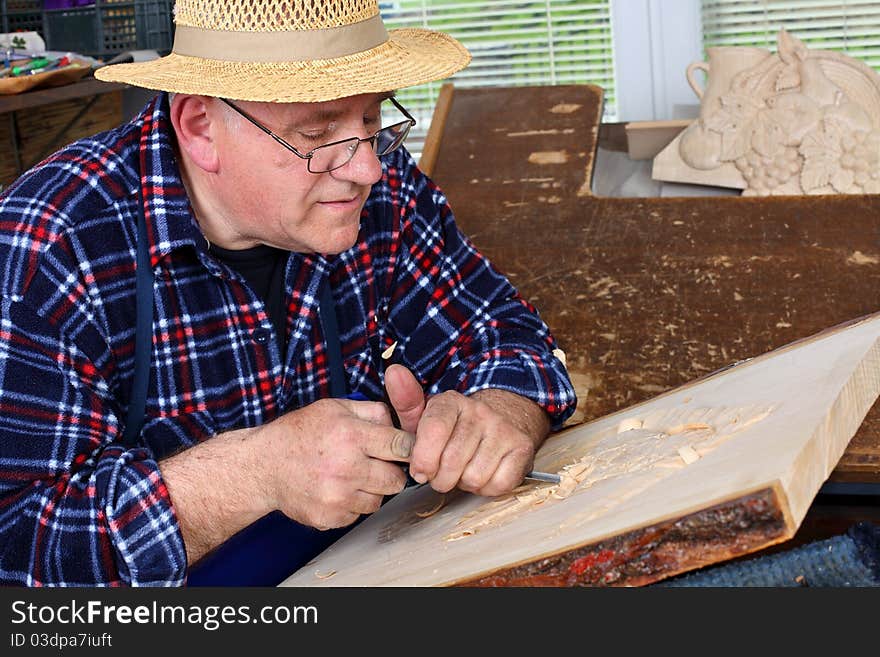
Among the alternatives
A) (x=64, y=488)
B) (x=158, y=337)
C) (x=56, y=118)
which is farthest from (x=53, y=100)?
(x=64, y=488)

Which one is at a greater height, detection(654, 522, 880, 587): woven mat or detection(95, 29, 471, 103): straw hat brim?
detection(95, 29, 471, 103): straw hat brim

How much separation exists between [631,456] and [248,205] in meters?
0.66

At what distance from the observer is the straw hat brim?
1.41 m

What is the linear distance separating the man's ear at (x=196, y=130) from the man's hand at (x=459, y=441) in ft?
1.34

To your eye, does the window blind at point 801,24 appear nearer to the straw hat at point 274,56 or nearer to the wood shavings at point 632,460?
the straw hat at point 274,56

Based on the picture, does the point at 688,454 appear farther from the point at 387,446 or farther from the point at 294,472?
the point at 294,472

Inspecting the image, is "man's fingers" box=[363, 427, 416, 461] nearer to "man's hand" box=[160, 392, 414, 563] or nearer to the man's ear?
"man's hand" box=[160, 392, 414, 563]

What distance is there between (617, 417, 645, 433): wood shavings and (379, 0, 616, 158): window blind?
280cm

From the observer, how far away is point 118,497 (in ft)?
4.45

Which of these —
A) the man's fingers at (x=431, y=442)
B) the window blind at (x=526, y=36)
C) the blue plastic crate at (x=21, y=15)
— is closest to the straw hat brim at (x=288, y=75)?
the man's fingers at (x=431, y=442)

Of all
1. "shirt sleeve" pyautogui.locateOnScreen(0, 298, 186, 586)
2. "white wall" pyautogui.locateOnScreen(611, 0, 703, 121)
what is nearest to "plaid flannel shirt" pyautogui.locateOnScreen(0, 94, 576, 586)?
"shirt sleeve" pyautogui.locateOnScreen(0, 298, 186, 586)

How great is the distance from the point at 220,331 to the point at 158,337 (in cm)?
10

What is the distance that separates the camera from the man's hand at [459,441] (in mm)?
1369

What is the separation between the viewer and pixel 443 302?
1914 mm
